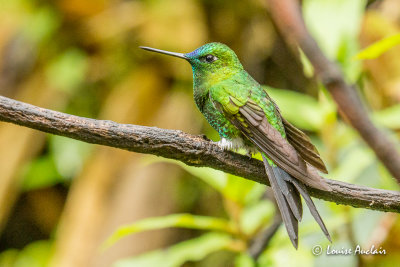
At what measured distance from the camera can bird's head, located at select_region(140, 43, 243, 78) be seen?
8.13 feet

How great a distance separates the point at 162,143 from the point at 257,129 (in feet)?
1.74

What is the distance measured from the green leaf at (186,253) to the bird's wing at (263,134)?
24.9 inches

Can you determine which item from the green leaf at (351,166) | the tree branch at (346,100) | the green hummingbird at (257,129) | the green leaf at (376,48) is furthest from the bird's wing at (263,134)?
the tree branch at (346,100)

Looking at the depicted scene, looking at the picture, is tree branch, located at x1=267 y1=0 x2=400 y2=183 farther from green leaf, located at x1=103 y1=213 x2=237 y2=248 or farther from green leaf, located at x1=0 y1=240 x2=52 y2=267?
green leaf, located at x1=0 y1=240 x2=52 y2=267

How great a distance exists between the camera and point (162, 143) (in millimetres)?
1729

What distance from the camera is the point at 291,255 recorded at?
7.86 ft

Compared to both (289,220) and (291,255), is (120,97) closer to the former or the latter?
(291,255)

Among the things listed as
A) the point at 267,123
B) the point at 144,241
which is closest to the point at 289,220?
the point at 267,123

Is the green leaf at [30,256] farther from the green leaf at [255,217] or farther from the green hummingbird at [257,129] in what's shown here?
the green hummingbird at [257,129]

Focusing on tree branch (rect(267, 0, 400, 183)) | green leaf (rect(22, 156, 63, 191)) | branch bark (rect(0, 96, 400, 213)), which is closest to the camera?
tree branch (rect(267, 0, 400, 183))

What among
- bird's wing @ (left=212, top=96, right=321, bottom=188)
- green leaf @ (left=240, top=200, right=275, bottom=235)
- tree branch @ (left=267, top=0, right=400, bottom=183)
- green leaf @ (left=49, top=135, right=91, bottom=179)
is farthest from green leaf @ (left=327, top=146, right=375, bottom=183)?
green leaf @ (left=49, top=135, right=91, bottom=179)

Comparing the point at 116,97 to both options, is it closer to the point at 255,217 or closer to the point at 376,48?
the point at 255,217

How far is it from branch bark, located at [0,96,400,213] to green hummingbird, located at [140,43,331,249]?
0.25 ft

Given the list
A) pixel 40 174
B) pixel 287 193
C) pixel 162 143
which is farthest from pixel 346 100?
pixel 40 174
